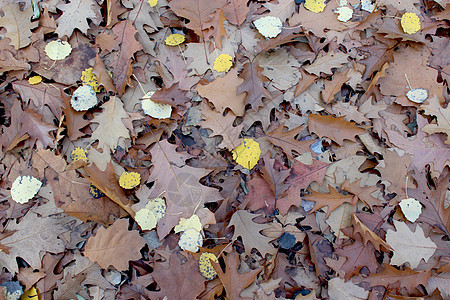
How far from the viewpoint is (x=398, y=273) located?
1890 mm

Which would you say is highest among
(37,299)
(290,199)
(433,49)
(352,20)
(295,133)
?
(352,20)

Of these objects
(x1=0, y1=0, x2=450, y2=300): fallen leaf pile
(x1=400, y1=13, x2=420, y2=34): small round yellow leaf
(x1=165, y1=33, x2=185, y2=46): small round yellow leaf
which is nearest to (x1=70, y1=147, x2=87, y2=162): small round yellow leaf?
(x1=0, y1=0, x2=450, y2=300): fallen leaf pile

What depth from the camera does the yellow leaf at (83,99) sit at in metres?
2.15

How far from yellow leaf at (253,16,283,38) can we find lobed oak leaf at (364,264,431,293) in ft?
5.23

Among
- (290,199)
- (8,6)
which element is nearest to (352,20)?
(290,199)

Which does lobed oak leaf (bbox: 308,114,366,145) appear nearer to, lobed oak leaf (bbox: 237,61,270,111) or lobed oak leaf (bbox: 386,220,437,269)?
lobed oak leaf (bbox: 237,61,270,111)

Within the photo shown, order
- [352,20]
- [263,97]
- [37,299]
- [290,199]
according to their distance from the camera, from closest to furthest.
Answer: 1. [37,299]
2. [290,199]
3. [263,97]
4. [352,20]

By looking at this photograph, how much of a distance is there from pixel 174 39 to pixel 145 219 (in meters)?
1.21

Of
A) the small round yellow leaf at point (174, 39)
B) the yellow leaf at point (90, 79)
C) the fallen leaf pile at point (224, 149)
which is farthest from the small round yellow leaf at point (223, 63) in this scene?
the yellow leaf at point (90, 79)

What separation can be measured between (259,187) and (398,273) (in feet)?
2.96

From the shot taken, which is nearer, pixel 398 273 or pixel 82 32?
pixel 398 273

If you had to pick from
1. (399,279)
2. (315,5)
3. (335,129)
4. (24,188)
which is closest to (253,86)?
(335,129)

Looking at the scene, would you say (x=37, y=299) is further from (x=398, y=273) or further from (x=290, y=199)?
(x=398, y=273)

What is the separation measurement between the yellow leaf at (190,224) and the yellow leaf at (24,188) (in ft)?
2.89
